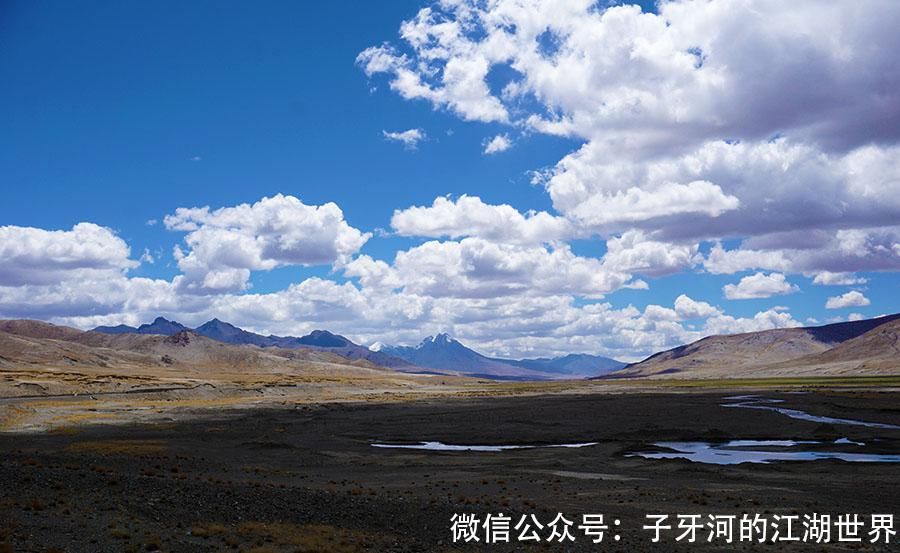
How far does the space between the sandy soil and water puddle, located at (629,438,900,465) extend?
275 centimetres

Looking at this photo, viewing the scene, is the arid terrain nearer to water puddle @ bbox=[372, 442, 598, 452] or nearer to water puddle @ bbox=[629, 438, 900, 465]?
water puddle @ bbox=[372, 442, 598, 452]

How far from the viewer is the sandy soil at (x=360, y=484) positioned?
72.5 feet

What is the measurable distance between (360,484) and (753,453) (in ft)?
101

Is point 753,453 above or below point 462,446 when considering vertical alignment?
above

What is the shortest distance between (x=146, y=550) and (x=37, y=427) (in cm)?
5450

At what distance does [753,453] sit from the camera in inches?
2000

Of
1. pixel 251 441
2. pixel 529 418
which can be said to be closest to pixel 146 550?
pixel 251 441

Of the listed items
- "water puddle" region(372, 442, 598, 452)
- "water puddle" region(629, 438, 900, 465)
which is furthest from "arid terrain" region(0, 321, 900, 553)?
"water puddle" region(629, 438, 900, 465)

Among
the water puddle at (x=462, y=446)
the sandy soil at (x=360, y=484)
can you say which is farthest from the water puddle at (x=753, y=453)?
the water puddle at (x=462, y=446)

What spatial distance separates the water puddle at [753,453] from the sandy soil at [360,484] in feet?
9.01

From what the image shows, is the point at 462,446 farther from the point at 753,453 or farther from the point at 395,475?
the point at 753,453

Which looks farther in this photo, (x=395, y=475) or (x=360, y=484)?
(x=395, y=475)

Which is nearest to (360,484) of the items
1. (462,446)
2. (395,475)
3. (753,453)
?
(395,475)

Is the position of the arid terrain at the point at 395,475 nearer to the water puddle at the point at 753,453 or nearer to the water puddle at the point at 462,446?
the water puddle at the point at 462,446
